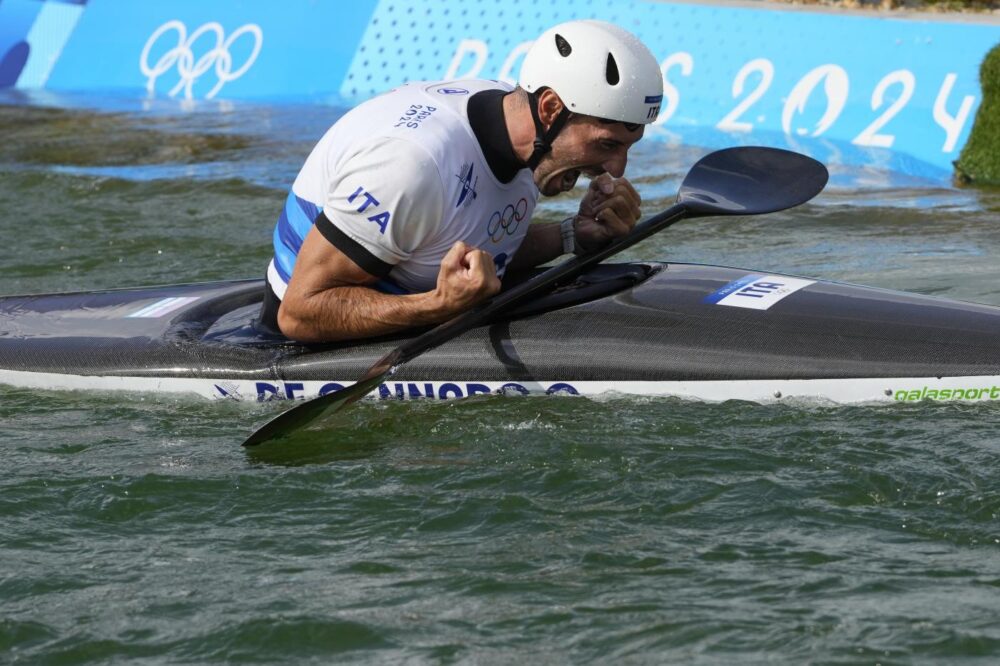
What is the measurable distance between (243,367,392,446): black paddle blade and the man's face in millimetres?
713

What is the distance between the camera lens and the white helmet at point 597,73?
3.82 m

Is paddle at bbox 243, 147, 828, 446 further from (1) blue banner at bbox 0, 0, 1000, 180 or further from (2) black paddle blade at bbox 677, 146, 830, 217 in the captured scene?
(1) blue banner at bbox 0, 0, 1000, 180

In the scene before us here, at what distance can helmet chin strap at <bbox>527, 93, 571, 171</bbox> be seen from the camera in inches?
152

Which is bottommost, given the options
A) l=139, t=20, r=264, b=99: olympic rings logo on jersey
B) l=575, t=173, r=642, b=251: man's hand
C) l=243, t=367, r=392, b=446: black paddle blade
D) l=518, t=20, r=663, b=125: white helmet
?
l=139, t=20, r=264, b=99: olympic rings logo on jersey

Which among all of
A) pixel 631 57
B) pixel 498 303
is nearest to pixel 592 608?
pixel 498 303

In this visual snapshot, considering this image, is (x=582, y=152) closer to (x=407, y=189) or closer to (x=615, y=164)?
(x=615, y=164)

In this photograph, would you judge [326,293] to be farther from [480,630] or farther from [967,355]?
[967,355]

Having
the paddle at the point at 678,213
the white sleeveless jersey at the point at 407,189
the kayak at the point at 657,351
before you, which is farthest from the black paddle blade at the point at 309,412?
the white sleeveless jersey at the point at 407,189

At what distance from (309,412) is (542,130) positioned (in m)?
1.02

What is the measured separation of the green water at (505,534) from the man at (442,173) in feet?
1.29

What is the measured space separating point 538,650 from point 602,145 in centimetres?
161

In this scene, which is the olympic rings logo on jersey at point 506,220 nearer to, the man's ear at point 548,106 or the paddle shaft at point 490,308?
the paddle shaft at point 490,308

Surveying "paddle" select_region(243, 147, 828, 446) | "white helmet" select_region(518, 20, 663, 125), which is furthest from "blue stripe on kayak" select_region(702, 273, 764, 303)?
"white helmet" select_region(518, 20, 663, 125)

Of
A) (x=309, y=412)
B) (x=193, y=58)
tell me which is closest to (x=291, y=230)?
(x=309, y=412)
